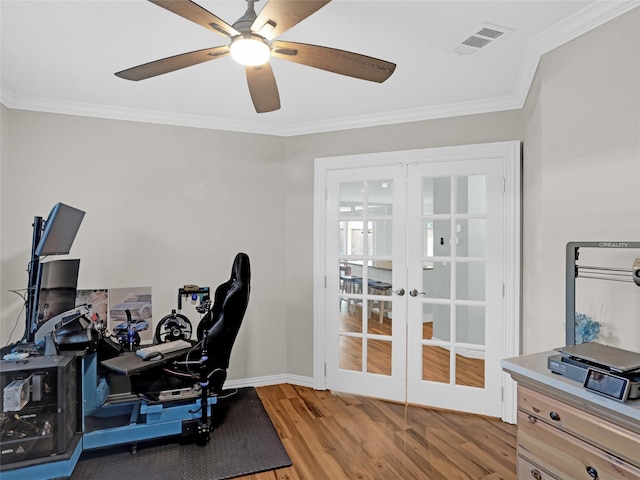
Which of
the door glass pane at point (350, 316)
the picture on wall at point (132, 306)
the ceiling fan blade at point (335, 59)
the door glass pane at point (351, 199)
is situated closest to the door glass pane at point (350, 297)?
the door glass pane at point (350, 316)

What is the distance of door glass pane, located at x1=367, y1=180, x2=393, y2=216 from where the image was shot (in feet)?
11.2

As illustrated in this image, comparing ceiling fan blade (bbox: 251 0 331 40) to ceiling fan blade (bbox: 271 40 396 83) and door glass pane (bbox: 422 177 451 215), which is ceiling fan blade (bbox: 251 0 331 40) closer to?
ceiling fan blade (bbox: 271 40 396 83)

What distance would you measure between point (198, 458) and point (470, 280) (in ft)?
8.05

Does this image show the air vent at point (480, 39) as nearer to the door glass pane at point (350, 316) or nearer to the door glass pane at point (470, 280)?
the door glass pane at point (470, 280)

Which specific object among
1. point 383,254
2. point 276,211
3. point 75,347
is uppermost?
point 276,211

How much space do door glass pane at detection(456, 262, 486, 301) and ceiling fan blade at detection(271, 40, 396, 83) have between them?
1932mm

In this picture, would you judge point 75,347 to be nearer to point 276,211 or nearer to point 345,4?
point 276,211

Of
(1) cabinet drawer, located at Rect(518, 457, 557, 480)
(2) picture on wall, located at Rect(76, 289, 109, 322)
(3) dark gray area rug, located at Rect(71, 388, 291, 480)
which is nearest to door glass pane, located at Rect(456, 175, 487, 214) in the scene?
(1) cabinet drawer, located at Rect(518, 457, 557, 480)

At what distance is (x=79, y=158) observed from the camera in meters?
3.27

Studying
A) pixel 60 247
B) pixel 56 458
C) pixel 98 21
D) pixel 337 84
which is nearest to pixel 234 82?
pixel 337 84

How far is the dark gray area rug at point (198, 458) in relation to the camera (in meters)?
2.34

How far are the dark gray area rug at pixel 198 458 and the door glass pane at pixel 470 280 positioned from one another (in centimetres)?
187

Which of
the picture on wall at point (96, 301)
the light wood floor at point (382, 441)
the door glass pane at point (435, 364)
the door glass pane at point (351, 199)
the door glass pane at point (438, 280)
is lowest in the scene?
the light wood floor at point (382, 441)

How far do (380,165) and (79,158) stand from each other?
2642mm
